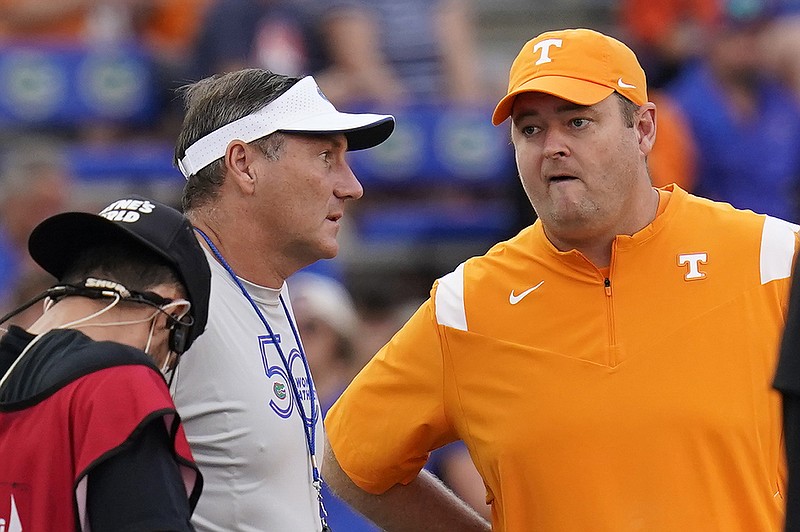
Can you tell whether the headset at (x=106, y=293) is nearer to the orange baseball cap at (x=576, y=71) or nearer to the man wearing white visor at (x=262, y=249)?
the man wearing white visor at (x=262, y=249)

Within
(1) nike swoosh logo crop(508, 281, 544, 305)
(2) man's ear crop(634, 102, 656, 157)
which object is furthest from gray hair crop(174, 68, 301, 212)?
(2) man's ear crop(634, 102, 656, 157)

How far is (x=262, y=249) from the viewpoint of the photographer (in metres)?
3.33

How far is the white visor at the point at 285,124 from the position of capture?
3.32m

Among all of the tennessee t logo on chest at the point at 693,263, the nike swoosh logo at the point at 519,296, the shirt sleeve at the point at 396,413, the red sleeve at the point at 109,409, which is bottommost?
the shirt sleeve at the point at 396,413

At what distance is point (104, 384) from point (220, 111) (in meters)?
1.12

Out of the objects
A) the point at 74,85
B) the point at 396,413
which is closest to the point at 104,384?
the point at 396,413

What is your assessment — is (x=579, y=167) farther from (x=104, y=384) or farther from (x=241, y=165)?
(x=104, y=384)

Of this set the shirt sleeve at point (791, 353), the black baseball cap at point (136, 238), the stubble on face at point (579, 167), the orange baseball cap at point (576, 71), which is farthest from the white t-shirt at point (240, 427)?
the shirt sleeve at point (791, 353)

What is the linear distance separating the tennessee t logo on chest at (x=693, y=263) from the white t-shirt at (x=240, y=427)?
3.31 feet

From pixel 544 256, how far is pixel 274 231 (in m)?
0.69

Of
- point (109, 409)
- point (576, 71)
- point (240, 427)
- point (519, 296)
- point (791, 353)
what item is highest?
point (576, 71)

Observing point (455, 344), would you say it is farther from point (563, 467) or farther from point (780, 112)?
point (780, 112)

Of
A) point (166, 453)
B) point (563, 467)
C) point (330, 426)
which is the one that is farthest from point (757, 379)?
point (166, 453)

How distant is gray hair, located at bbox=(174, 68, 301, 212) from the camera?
3.34 m
